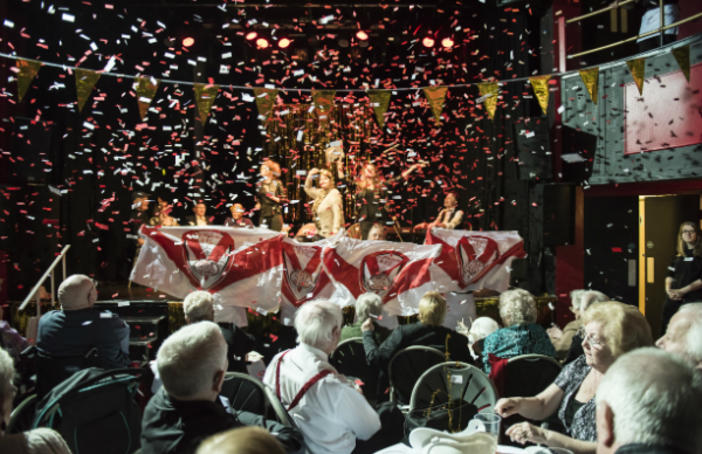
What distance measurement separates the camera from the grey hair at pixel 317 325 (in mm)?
2211

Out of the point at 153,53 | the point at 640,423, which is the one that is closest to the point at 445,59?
the point at 153,53

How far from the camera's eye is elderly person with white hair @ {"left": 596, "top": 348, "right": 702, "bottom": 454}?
1.09m

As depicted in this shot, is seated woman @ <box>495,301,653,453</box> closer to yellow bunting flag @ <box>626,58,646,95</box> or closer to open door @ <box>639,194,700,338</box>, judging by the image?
yellow bunting flag @ <box>626,58,646,95</box>

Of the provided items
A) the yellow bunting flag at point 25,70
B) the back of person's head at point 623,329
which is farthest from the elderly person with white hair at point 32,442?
the yellow bunting flag at point 25,70

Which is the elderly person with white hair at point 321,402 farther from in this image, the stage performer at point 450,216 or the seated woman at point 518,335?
the stage performer at point 450,216

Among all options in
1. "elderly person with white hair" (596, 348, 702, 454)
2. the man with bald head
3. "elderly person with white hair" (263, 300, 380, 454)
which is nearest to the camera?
"elderly person with white hair" (596, 348, 702, 454)

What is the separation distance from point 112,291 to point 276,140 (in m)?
4.29

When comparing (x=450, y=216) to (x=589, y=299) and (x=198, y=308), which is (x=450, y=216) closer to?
(x=589, y=299)

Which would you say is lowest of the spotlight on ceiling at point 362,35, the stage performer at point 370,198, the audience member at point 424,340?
the audience member at point 424,340

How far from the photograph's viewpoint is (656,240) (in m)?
8.23

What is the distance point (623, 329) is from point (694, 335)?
22 centimetres

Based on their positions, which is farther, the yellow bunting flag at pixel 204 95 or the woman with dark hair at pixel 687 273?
the yellow bunting flag at pixel 204 95

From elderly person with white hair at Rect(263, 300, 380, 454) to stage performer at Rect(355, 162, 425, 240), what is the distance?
6.69m

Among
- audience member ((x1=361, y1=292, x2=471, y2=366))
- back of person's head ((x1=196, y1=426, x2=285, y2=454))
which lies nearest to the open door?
audience member ((x1=361, y1=292, x2=471, y2=366))
